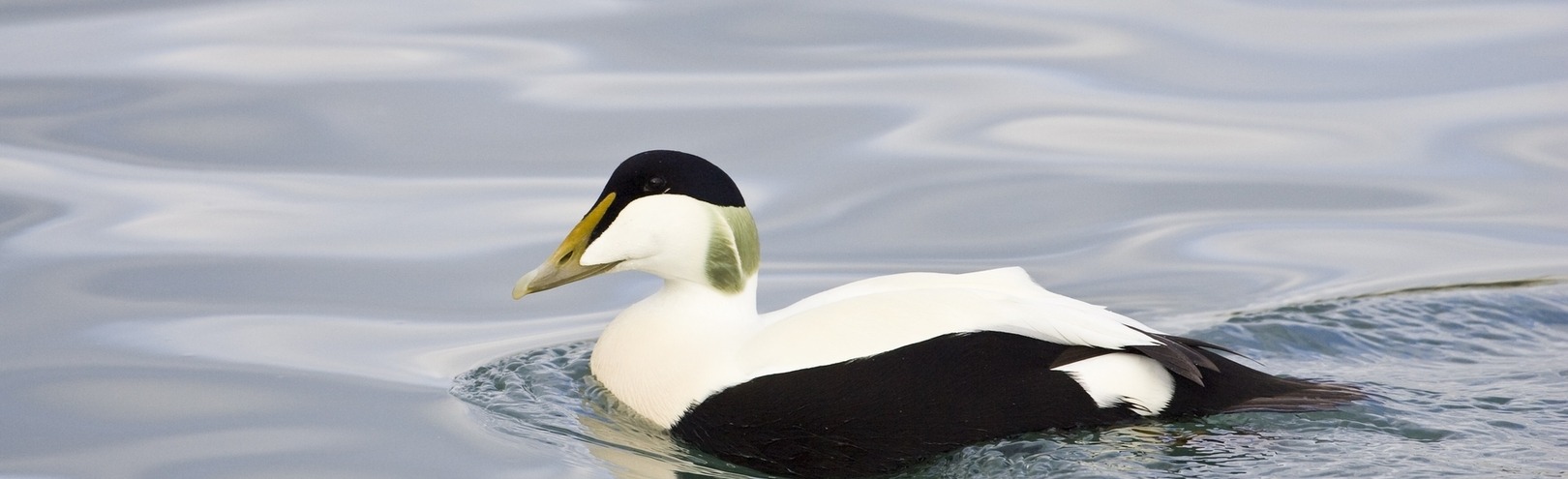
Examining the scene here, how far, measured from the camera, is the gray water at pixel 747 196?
397 centimetres

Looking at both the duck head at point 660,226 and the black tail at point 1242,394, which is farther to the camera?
the duck head at point 660,226

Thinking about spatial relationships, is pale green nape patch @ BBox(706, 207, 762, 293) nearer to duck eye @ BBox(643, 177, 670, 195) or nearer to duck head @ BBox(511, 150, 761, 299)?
duck head @ BBox(511, 150, 761, 299)

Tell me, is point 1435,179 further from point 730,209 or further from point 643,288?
point 730,209

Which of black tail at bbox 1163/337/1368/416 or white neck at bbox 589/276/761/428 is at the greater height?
white neck at bbox 589/276/761/428

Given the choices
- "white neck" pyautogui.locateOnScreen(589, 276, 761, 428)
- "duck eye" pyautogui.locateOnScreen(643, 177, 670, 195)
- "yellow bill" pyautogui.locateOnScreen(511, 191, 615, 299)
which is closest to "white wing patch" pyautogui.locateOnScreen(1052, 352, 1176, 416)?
"white neck" pyautogui.locateOnScreen(589, 276, 761, 428)

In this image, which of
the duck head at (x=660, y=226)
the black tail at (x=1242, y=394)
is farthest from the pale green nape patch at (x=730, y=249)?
the black tail at (x=1242, y=394)

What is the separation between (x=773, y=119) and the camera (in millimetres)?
6750

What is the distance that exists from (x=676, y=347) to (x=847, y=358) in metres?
0.42

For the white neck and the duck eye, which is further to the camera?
the duck eye

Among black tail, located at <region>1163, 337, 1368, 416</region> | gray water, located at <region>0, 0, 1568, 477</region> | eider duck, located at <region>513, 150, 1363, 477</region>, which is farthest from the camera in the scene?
gray water, located at <region>0, 0, 1568, 477</region>

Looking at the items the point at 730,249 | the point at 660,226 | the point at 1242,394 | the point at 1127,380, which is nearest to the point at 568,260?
the point at 660,226

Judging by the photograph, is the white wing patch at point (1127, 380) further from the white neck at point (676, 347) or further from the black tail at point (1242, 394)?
the white neck at point (676, 347)

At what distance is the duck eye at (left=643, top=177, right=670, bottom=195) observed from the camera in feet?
13.1

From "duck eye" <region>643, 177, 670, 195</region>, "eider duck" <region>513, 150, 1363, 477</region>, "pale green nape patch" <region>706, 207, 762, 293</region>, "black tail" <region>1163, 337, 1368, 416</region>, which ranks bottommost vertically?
"black tail" <region>1163, 337, 1368, 416</region>
